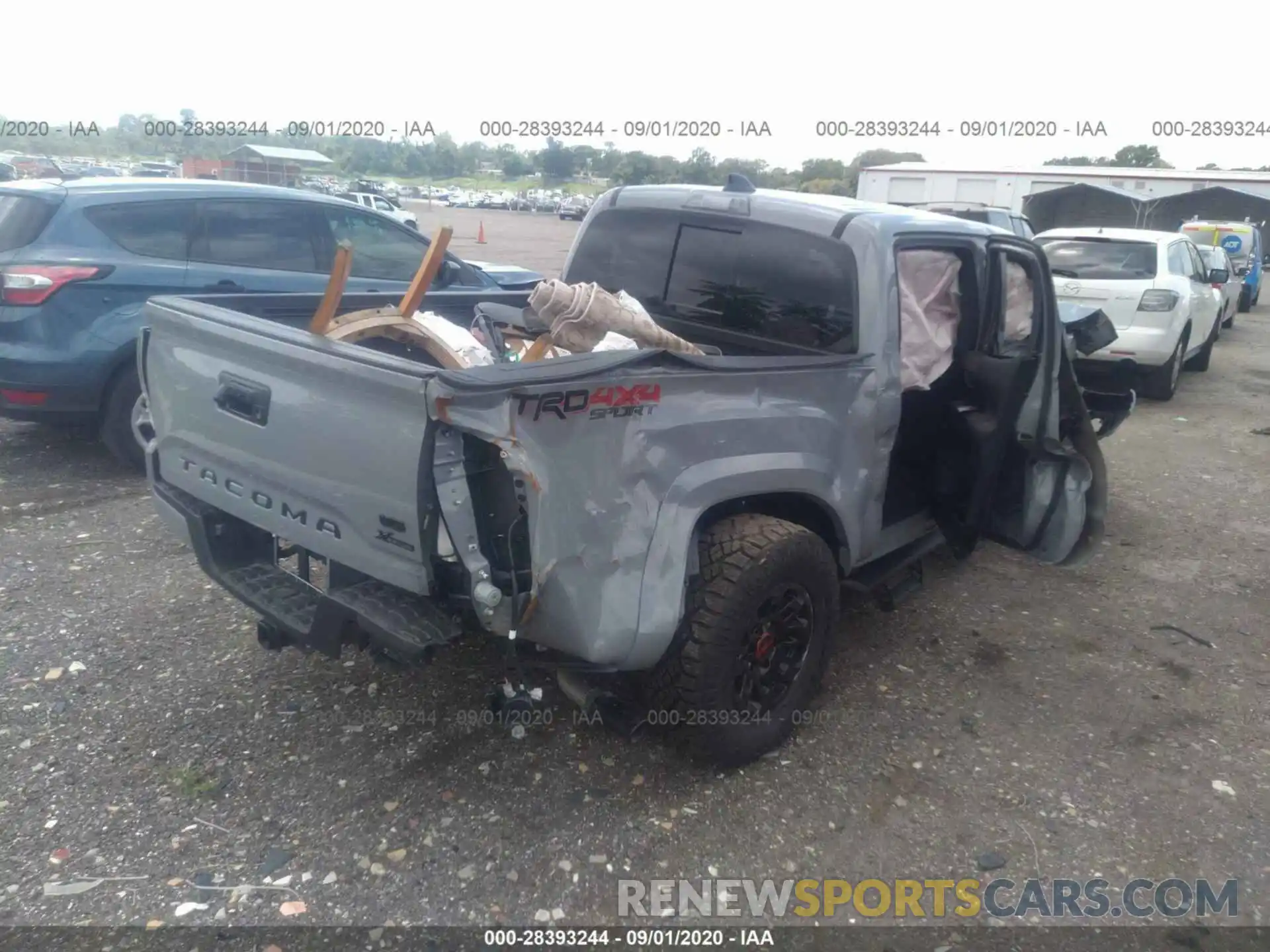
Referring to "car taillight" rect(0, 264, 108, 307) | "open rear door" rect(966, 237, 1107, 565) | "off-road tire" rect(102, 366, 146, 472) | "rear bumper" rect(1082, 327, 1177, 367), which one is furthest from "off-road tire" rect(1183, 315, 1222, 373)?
"car taillight" rect(0, 264, 108, 307)

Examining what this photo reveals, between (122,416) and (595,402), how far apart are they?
4247mm

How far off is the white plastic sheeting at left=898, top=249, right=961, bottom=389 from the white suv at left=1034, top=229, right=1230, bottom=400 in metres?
5.27

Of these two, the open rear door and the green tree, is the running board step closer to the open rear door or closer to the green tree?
the open rear door

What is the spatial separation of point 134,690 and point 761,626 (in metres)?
2.31

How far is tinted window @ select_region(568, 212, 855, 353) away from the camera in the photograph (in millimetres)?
3486

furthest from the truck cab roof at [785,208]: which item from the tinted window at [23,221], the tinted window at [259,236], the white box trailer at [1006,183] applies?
the white box trailer at [1006,183]

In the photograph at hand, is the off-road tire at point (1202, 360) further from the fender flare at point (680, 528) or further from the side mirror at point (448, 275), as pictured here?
the fender flare at point (680, 528)

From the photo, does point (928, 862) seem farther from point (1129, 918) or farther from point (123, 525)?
point (123, 525)

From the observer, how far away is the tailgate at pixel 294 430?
244 centimetres

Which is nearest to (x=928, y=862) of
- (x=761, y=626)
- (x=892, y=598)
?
(x=761, y=626)

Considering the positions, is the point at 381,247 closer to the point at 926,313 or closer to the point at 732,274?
the point at 732,274

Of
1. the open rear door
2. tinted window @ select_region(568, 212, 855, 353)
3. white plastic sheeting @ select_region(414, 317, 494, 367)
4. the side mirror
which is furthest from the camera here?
the side mirror

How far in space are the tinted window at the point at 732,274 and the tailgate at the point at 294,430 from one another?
1.66 metres

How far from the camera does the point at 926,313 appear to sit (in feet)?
12.4
